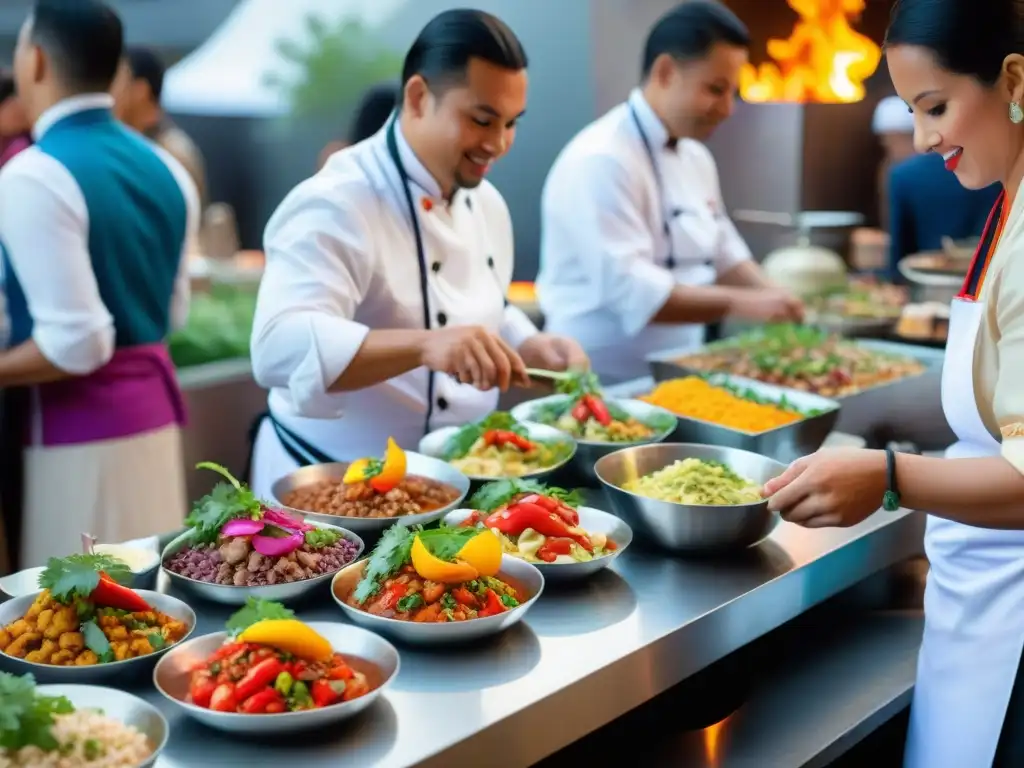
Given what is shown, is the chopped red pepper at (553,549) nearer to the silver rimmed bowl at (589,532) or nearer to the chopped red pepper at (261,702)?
the silver rimmed bowl at (589,532)

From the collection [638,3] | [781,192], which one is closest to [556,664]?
[638,3]

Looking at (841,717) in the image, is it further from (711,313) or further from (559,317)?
(559,317)

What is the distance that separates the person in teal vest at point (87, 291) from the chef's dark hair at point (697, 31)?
1.62 meters

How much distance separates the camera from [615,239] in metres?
3.51

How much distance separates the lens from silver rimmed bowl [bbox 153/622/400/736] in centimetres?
131

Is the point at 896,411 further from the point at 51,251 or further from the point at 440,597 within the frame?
the point at 51,251

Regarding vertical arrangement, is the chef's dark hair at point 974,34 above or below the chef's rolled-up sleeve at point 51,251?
above

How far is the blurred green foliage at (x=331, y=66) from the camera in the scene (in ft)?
19.4

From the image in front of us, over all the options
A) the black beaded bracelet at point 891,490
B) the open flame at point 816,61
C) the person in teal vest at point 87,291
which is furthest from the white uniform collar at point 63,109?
the open flame at point 816,61

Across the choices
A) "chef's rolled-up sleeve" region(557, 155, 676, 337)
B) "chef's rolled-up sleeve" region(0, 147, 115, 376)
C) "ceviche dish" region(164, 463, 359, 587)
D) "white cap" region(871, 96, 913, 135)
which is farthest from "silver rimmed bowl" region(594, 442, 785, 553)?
"white cap" region(871, 96, 913, 135)

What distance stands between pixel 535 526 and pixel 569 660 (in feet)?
1.01

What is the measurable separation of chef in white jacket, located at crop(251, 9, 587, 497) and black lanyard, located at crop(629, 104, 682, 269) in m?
1.12

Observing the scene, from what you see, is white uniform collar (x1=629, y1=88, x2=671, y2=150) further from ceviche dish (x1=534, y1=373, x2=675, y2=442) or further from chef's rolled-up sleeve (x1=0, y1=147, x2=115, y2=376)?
chef's rolled-up sleeve (x1=0, y1=147, x2=115, y2=376)

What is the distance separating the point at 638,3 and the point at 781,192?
1.84 metres
